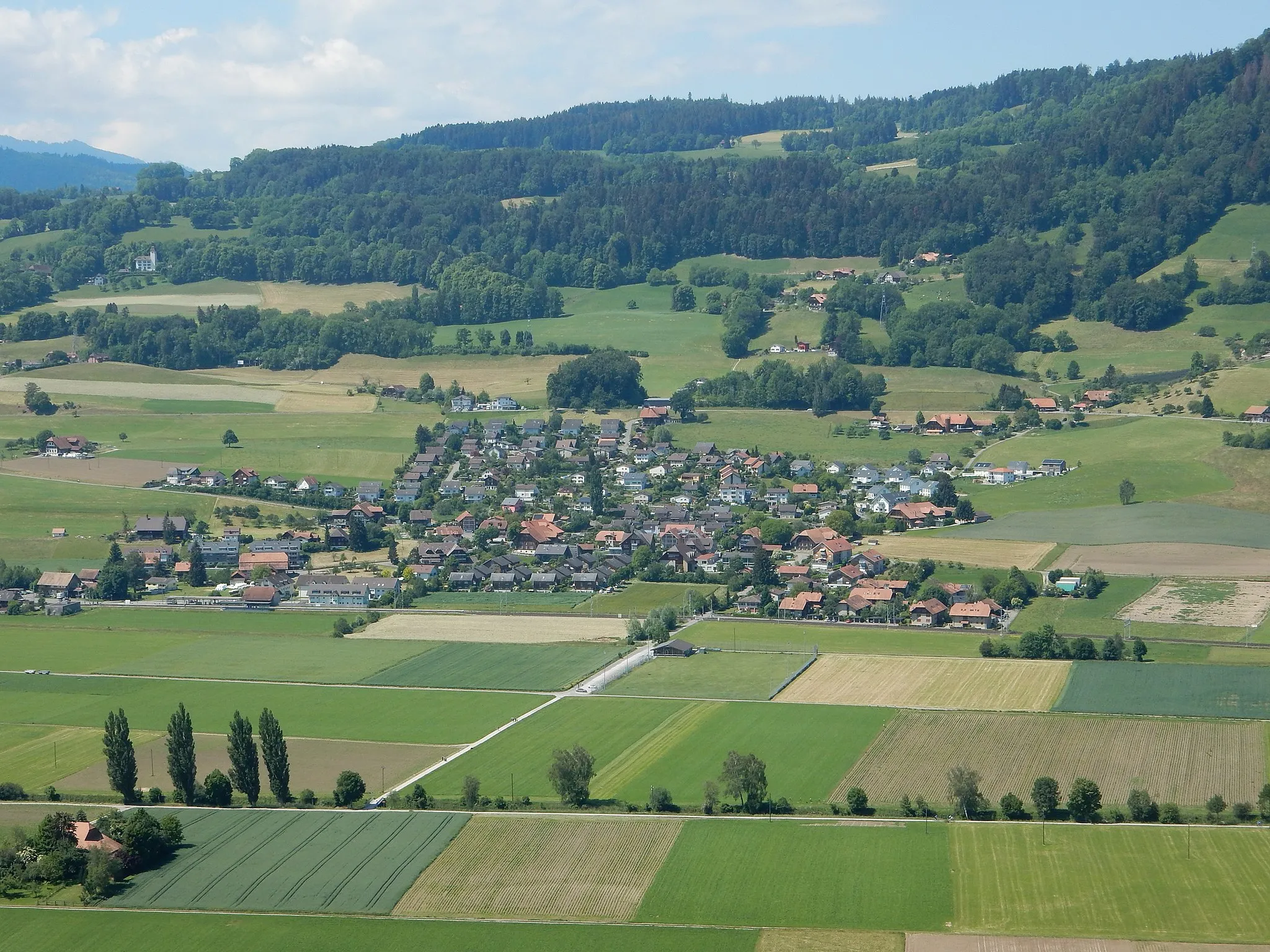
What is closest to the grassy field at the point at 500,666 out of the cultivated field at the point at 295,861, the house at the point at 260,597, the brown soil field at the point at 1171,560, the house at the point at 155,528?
the house at the point at 260,597

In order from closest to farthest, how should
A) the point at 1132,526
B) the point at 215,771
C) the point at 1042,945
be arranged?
the point at 1042,945
the point at 215,771
the point at 1132,526

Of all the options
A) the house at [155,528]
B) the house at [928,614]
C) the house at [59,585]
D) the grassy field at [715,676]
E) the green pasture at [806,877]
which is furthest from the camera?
the house at [155,528]

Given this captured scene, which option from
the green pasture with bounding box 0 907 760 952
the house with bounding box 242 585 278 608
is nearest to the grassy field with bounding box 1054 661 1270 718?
the green pasture with bounding box 0 907 760 952

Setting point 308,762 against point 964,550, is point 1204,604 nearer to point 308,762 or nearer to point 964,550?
point 964,550

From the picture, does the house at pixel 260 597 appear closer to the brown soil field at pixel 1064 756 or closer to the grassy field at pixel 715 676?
the grassy field at pixel 715 676

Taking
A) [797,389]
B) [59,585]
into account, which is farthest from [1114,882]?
[797,389]

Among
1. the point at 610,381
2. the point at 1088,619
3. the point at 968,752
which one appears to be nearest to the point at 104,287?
the point at 610,381
